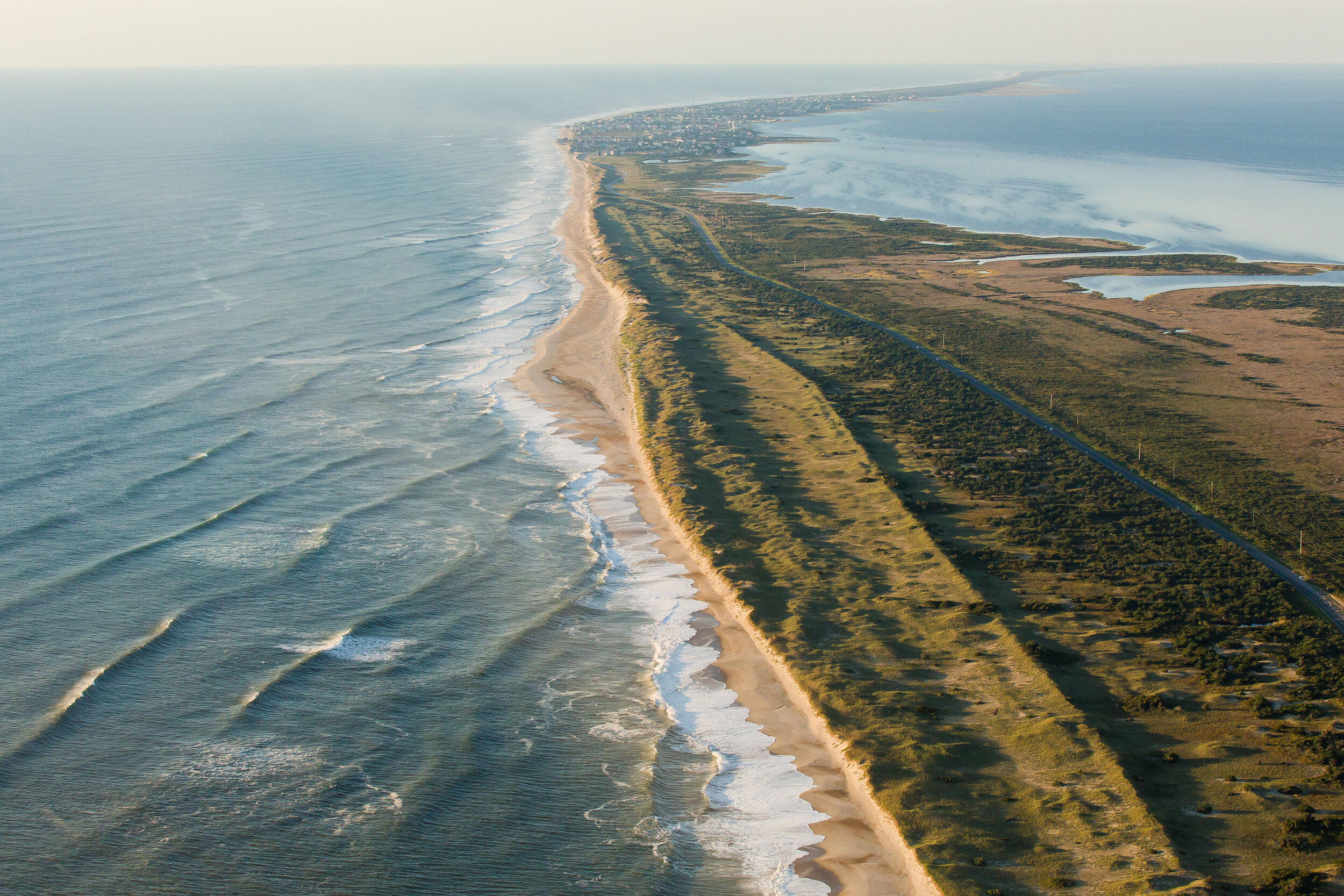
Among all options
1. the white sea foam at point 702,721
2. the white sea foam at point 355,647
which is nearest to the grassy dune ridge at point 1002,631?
the white sea foam at point 702,721

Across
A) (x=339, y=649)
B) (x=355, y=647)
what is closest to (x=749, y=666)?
(x=355, y=647)

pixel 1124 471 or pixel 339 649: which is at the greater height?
pixel 1124 471

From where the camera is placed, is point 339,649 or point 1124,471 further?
point 1124,471

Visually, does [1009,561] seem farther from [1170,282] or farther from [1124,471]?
[1170,282]

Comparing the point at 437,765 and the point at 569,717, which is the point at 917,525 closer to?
the point at 569,717

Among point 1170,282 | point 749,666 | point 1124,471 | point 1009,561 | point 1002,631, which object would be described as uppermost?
point 1170,282

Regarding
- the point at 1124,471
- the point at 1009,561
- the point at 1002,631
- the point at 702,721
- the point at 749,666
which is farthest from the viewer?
the point at 1124,471

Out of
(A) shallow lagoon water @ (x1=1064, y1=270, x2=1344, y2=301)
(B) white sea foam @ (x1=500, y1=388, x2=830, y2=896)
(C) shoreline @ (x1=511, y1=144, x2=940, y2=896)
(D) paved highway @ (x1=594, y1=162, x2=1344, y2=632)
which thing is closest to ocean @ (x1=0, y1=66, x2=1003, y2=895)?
(B) white sea foam @ (x1=500, y1=388, x2=830, y2=896)
